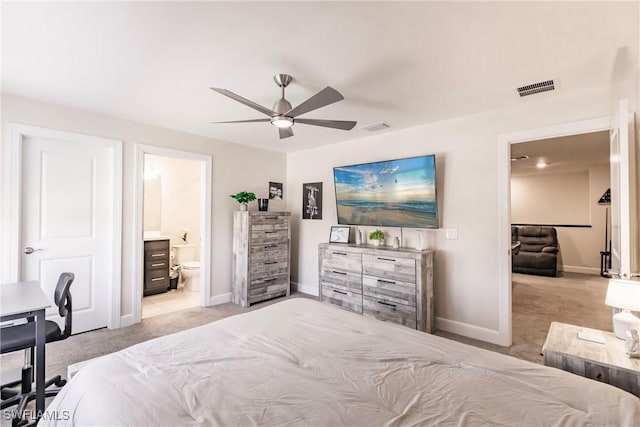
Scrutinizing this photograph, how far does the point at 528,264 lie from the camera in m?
6.74

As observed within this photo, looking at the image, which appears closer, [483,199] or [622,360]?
[622,360]

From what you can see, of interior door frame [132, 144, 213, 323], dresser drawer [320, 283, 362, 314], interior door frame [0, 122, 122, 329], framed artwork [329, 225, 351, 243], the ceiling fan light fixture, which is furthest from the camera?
framed artwork [329, 225, 351, 243]

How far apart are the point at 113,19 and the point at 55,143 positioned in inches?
87.5

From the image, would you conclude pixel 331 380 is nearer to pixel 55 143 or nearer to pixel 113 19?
pixel 113 19

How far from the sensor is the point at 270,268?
4.62 m

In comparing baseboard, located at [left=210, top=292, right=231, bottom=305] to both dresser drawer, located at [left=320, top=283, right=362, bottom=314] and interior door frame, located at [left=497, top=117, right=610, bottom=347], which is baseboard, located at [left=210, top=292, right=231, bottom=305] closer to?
dresser drawer, located at [left=320, top=283, right=362, bottom=314]

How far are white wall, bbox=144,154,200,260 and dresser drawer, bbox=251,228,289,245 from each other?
6.88 ft

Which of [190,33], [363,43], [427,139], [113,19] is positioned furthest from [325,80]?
[427,139]

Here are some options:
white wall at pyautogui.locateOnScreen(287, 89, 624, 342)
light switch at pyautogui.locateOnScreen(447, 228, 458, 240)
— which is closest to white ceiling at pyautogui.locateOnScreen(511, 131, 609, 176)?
white wall at pyautogui.locateOnScreen(287, 89, 624, 342)

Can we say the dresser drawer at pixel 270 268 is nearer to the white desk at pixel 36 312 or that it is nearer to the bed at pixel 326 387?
the white desk at pixel 36 312

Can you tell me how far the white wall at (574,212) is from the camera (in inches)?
265

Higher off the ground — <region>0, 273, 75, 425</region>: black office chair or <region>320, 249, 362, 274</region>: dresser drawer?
<region>320, 249, 362, 274</region>: dresser drawer

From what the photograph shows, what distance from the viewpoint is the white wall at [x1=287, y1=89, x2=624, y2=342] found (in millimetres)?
2912

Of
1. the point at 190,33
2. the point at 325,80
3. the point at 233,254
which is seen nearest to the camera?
the point at 190,33
